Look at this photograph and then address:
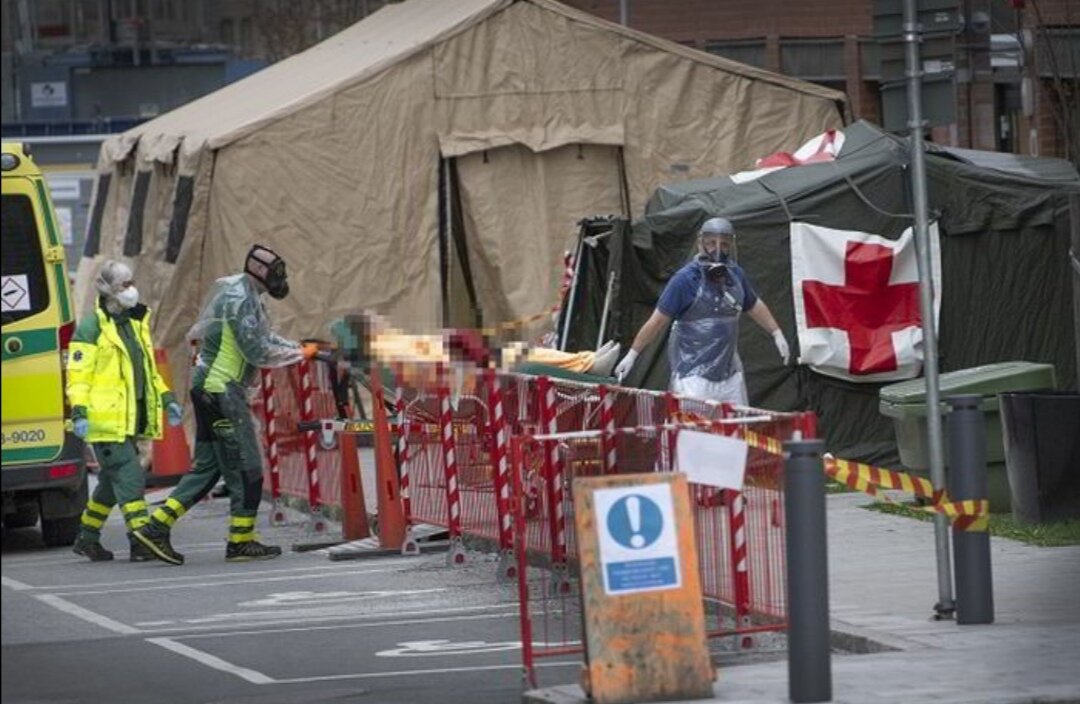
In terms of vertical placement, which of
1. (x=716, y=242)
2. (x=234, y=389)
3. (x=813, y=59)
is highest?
(x=813, y=59)

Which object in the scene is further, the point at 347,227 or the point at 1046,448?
the point at 347,227

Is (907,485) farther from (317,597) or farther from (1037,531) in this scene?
(317,597)

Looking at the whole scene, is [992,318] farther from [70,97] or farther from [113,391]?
[70,97]

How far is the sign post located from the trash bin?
4899mm

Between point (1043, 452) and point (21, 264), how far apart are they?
22.3 ft

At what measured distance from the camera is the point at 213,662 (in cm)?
1137

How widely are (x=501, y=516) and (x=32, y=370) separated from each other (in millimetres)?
3943

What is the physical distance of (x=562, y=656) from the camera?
10930 millimetres

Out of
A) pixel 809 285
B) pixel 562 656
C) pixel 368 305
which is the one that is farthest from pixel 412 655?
pixel 368 305

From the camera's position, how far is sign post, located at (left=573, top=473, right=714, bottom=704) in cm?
932

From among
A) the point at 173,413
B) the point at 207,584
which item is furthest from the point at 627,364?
the point at 207,584

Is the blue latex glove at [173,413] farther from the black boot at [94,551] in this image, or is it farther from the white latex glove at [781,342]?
the white latex glove at [781,342]

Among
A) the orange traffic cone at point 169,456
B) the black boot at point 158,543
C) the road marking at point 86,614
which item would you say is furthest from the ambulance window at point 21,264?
the orange traffic cone at point 169,456

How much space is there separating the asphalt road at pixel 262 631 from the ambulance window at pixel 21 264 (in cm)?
165
